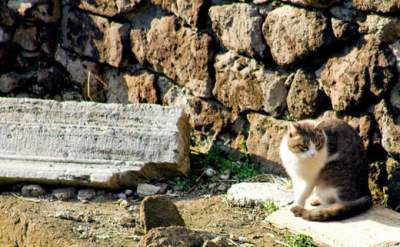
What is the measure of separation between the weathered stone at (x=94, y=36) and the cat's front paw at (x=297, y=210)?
84.5 inches

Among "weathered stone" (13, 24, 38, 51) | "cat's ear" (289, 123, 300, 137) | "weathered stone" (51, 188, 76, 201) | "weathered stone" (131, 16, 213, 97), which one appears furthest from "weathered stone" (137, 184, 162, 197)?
"weathered stone" (13, 24, 38, 51)

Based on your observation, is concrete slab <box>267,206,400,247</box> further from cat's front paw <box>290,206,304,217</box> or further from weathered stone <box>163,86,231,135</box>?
weathered stone <box>163,86,231,135</box>

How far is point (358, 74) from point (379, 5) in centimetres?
43

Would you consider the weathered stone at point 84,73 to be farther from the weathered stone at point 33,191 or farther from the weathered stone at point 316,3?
the weathered stone at point 316,3

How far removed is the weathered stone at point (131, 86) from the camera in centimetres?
696

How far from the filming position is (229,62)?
6395 mm

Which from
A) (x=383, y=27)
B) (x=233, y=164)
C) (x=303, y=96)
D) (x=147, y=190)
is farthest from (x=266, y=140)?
(x=383, y=27)

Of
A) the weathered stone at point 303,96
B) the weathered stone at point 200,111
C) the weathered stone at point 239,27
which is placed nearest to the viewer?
the weathered stone at point 303,96

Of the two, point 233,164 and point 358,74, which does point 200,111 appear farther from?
point 358,74

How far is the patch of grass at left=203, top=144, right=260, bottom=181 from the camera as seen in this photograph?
20.7 feet

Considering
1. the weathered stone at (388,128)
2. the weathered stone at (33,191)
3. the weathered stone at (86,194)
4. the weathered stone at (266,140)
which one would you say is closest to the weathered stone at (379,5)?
the weathered stone at (388,128)

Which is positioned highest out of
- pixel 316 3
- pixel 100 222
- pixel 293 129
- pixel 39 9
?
pixel 316 3

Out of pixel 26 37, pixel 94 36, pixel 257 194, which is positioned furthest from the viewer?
pixel 26 37

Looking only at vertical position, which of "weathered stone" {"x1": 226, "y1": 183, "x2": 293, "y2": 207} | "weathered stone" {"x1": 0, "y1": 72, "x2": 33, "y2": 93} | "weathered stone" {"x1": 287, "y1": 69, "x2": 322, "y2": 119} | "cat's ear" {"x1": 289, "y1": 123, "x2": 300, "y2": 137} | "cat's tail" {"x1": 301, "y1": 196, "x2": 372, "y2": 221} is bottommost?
"weathered stone" {"x1": 226, "y1": 183, "x2": 293, "y2": 207}
